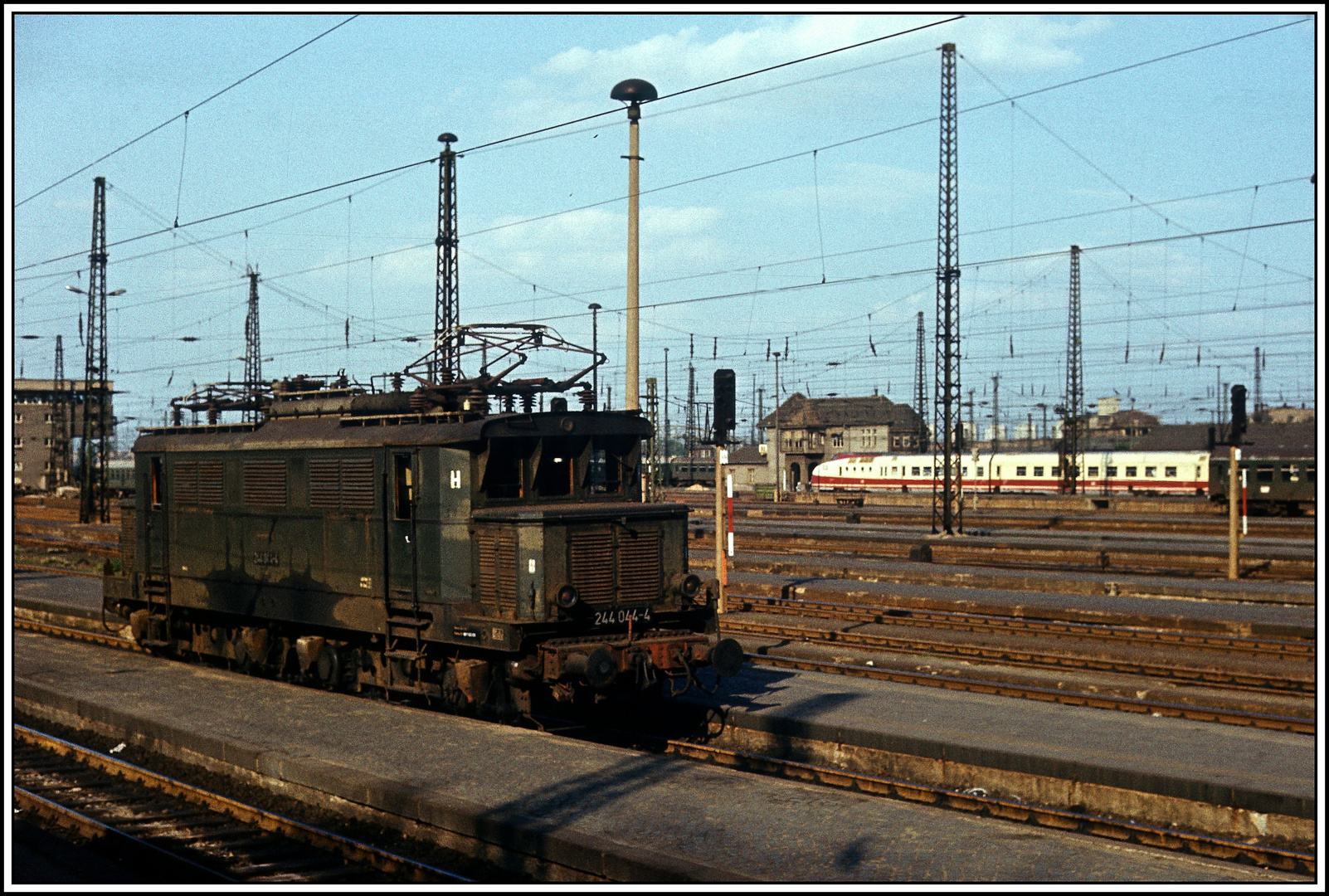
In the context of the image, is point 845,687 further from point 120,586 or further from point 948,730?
point 120,586

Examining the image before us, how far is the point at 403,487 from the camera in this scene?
14.4 meters

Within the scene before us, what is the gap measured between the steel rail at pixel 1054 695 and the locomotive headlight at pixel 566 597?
6324 mm

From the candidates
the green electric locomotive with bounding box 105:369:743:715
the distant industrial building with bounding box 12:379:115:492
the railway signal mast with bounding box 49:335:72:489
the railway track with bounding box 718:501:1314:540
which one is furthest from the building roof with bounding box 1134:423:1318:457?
the distant industrial building with bounding box 12:379:115:492

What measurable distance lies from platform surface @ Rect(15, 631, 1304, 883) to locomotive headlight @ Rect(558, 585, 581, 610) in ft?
4.95

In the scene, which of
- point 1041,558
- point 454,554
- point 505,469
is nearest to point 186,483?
point 454,554

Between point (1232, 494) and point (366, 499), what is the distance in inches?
755

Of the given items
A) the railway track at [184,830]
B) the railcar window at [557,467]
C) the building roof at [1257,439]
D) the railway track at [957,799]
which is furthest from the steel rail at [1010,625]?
the building roof at [1257,439]

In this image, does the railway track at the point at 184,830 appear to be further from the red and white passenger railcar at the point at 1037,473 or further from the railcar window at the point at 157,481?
the red and white passenger railcar at the point at 1037,473

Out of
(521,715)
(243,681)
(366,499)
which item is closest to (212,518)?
(243,681)

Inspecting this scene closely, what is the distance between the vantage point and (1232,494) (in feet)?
83.2

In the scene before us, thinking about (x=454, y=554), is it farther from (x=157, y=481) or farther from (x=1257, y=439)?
(x=1257, y=439)

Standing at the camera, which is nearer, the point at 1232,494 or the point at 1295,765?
the point at 1295,765

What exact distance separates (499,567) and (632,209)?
9.44m

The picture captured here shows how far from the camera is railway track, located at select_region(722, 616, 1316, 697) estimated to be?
16.7 metres
